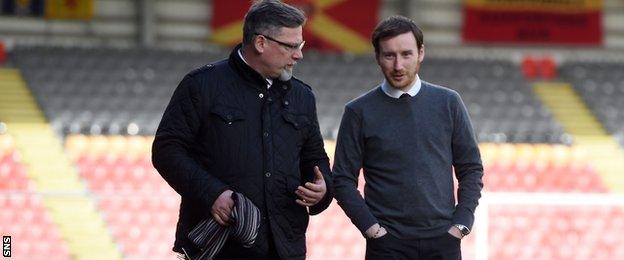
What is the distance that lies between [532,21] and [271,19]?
45.6ft

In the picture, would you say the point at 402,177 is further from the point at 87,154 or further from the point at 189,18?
the point at 189,18

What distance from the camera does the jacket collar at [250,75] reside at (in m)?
3.53

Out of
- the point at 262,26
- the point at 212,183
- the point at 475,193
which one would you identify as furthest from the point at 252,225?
the point at 475,193

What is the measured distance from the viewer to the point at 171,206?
7.53 metres

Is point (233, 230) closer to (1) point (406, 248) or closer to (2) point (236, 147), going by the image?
(2) point (236, 147)

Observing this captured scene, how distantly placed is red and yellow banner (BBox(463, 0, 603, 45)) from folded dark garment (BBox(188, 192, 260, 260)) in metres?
13.7

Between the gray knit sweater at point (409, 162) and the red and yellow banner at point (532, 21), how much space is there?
13.1 metres

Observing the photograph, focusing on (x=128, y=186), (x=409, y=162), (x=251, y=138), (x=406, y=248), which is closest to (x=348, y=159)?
(x=409, y=162)

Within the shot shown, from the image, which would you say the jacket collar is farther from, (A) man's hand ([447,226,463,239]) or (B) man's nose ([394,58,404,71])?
(A) man's hand ([447,226,463,239])

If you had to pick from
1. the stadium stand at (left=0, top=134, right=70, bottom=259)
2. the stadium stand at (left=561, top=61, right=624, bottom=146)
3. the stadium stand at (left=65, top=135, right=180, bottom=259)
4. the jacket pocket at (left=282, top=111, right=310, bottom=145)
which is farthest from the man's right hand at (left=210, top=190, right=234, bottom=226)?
the stadium stand at (left=561, top=61, right=624, bottom=146)

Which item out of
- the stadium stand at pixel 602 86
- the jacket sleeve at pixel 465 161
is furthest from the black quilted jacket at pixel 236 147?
the stadium stand at pixel 602 86

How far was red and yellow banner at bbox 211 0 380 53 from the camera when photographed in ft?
51.9

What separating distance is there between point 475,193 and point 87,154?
8.97m

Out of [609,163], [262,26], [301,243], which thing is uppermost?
[262,26]
